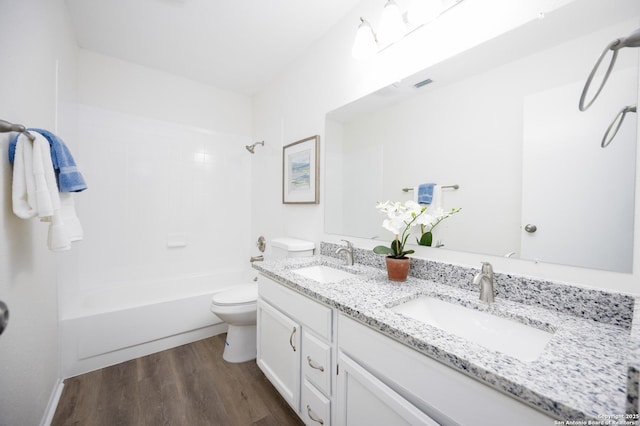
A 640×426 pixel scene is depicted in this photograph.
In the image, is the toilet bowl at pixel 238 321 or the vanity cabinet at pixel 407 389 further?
the toilet bowl at pixel 238 321

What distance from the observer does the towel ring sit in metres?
0.75

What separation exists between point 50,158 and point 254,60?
67.3 inches

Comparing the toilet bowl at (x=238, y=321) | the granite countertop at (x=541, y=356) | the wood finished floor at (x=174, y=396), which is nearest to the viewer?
the granite countertop at (x=541, y=356)

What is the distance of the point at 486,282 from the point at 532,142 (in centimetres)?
54

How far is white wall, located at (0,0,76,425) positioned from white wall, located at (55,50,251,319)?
548 millimetres

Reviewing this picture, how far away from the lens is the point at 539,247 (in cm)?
90

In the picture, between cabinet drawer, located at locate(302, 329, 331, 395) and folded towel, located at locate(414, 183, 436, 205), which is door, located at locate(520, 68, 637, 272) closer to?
folded towel, located at locate(414, 183, 436, 205)

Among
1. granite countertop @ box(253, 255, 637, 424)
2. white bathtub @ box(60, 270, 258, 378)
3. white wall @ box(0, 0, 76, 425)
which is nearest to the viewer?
granite countertop @ box(253, 255, 637, 424)

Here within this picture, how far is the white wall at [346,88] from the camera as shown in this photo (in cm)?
91

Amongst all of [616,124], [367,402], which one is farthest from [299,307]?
[616,124]

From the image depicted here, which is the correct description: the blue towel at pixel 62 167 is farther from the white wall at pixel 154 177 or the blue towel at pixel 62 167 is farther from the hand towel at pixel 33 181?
the white wall at pixel 154 177

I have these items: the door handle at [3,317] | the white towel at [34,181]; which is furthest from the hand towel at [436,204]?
the white towel at [34,181]

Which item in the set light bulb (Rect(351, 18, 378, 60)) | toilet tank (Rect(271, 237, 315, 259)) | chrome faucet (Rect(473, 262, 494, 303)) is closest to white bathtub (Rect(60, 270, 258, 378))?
toilet tank (Rect(271, 237, 315, 259))

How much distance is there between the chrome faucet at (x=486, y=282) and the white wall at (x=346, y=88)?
86mm
